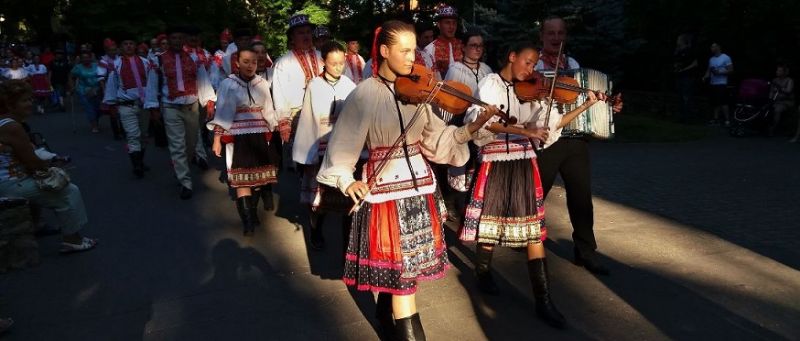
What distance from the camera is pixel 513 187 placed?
441 centimetres

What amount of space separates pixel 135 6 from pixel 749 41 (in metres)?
25.2

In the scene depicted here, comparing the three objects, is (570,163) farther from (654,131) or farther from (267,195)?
(654,131)

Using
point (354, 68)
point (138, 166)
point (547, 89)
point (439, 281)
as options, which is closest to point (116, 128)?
point (138, 166)

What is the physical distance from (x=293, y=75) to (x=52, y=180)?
240cm

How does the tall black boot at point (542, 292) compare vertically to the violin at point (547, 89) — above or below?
below

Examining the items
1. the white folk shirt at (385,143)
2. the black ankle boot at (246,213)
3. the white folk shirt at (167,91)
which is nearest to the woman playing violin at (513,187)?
the white folk shirt at (385,143)

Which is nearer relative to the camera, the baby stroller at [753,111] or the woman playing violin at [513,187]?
the woman playing violin at [513,187]

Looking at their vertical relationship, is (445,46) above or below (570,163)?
above

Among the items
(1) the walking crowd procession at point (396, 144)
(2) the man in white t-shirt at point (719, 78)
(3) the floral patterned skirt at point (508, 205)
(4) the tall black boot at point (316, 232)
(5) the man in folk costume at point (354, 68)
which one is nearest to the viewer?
(1) the walking crowd procession at point (396, 144)

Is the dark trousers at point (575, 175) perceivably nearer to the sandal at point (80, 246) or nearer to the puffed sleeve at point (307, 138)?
the puffed sleeve at point (307, 138)

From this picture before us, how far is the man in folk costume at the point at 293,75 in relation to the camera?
653 cm

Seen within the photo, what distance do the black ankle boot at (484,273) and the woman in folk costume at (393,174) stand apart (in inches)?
44.0

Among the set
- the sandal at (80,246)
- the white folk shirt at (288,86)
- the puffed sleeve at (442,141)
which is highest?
the white folk shirt at (288,86)

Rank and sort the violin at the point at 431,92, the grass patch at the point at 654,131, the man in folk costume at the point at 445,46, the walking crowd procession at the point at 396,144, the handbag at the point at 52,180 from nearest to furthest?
the violin at the point at 431,92, the walking crowd procession at the point at 396,144, the handbag at the point at 52,180, the man in folk costume at the point at 445,46, the grass patch at the point at 654,131
